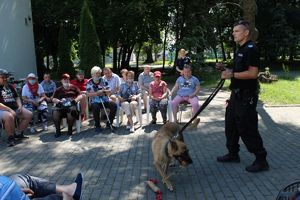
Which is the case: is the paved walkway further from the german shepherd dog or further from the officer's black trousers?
the officer's black trousers

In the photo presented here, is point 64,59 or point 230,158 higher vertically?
point 64,59

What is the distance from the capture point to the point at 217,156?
22.3 ft

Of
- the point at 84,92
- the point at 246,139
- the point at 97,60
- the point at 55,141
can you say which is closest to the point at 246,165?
the point at 246,139

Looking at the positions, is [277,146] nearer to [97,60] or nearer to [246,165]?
[246,165]

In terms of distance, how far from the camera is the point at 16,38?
15578 millimetres

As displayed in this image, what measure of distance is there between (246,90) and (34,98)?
18.5 feet

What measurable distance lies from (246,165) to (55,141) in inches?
158

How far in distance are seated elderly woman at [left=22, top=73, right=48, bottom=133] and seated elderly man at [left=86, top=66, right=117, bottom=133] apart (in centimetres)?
112

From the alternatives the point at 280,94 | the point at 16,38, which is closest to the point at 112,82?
the point at 280,94

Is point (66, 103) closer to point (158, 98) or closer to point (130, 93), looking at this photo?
point (130, 93)

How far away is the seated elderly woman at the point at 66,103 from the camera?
8797 millimetres

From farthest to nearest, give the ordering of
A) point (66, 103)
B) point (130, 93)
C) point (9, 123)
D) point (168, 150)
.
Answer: point (130, 93) → point (66, 103) → point (9, 123) → point (168, 150)

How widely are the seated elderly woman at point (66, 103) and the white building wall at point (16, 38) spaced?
617 cm

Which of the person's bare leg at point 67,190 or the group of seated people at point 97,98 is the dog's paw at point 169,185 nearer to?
the person's bare leg at point 67,190
